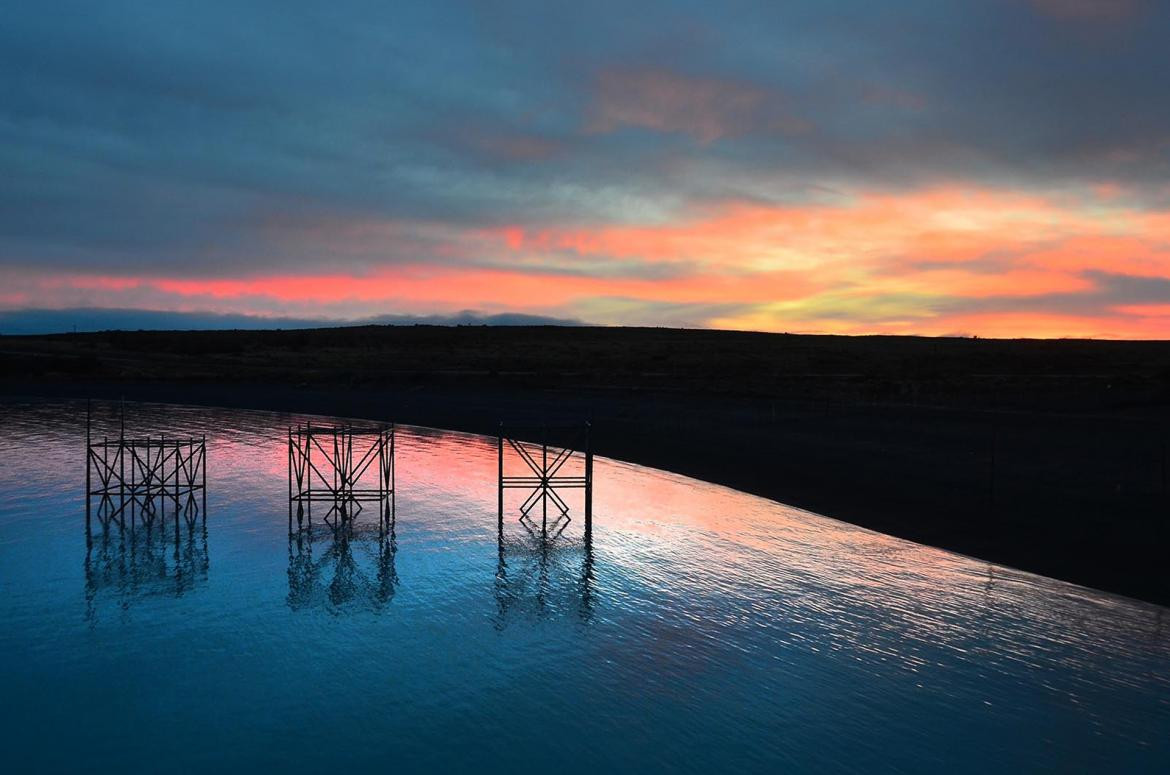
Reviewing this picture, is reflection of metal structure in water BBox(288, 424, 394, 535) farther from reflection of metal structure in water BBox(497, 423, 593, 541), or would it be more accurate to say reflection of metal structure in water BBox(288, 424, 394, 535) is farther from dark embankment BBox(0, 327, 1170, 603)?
dark embankment BBox(0, 327, 1170, 603)

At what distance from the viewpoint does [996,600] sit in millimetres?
23203

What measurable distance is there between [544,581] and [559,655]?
5.69m

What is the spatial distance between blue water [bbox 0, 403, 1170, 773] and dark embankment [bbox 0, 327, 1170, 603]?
15.8ft

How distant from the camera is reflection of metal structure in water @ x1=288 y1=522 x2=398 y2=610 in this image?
Result: 920 inches

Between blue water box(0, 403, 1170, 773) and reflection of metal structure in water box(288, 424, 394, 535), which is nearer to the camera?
blue water box(0, 403, 1170, 773)

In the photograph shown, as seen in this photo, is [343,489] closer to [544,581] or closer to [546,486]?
[546,486]

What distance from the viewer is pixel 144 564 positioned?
26.6 metres

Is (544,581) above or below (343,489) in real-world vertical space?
below

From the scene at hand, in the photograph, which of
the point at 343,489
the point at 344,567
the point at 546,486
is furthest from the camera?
the point at 546,486

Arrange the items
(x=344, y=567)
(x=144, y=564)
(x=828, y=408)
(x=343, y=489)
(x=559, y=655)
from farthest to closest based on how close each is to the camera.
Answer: (x=828, y=408) < (x=343, y=489) < (x=144, y=564) < (x=344, y=567) < (x=559, y=655)

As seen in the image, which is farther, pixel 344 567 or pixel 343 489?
pixel 343 489

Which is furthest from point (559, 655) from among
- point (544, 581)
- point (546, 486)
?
point (546, 486)

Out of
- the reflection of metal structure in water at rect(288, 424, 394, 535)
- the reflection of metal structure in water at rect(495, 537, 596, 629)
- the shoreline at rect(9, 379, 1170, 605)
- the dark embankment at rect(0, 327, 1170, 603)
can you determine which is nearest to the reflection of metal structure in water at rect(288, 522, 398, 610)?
the reflection of metal structure in water at rect(288, 424, 394, 535)

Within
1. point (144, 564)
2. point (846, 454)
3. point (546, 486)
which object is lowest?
point (144, 564)
